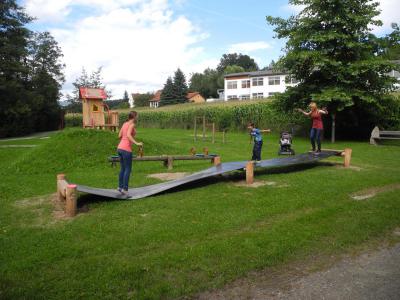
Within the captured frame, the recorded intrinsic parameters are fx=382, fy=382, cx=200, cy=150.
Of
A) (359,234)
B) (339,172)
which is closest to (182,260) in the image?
(359,234)

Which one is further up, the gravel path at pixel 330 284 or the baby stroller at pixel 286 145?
the baby stroller at pixel 286 145

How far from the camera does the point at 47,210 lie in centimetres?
786

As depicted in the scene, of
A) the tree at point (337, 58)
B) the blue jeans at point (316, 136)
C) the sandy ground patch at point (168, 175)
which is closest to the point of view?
the sandy ground patch at point (168, 175)

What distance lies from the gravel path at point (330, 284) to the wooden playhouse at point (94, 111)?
859 inches

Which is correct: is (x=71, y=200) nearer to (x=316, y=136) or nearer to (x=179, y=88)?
(x=316, y=136)

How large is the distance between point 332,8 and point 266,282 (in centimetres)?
2179

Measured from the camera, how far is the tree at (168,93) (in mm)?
88938

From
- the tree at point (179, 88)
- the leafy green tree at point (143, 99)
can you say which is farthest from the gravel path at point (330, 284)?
the leafy green tree at point (143, 99)

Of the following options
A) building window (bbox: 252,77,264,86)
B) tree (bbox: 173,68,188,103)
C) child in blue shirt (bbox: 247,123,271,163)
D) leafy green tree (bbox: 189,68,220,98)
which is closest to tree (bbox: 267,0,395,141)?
child in blue shirt (bbox: 247,123,271,163)

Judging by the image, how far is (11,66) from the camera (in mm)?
37062

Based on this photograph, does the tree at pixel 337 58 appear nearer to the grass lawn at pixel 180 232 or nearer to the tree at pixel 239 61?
the grass lawn at pixel 180 232

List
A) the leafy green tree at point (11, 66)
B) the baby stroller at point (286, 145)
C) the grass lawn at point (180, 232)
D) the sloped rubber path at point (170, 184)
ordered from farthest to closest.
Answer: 1. the leafy green tree at point (11, 66)
2. the baby stroller at point (286, 145)
3. the sloped rubber path at point (170, 184)
4. the grass lawn at point (180, 232)

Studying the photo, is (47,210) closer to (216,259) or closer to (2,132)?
(216,259)

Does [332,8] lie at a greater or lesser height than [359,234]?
greater
